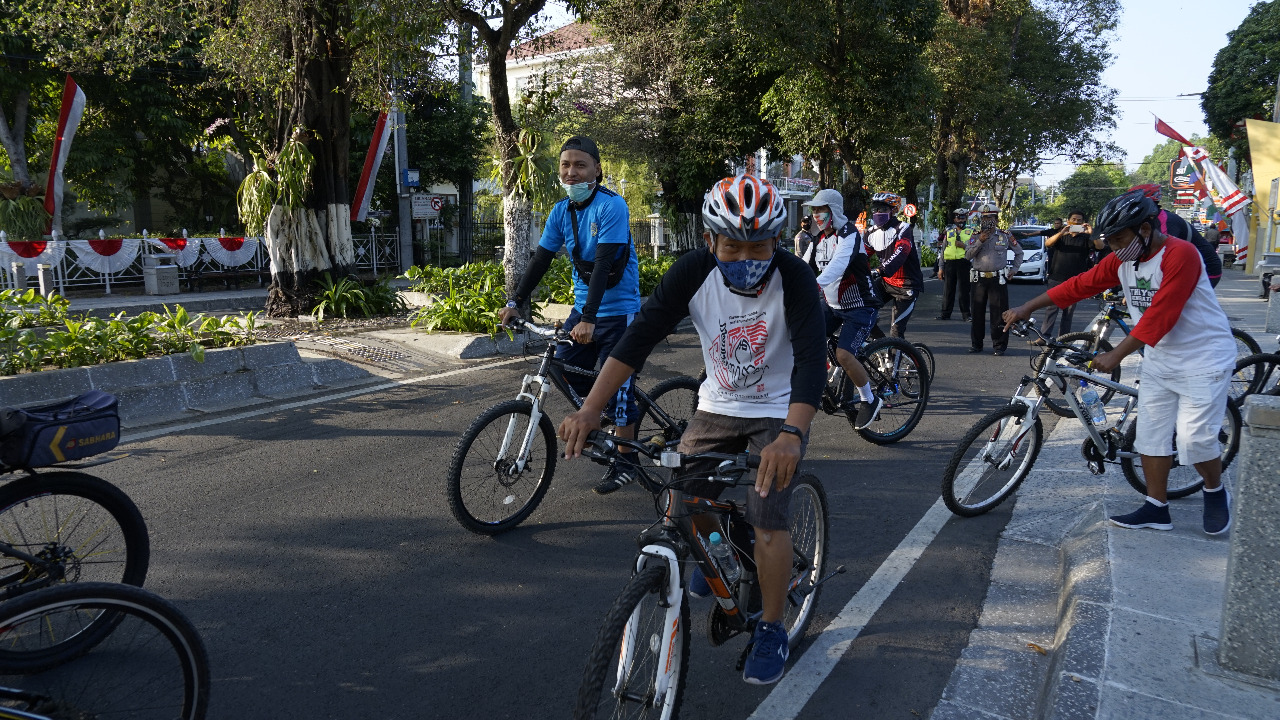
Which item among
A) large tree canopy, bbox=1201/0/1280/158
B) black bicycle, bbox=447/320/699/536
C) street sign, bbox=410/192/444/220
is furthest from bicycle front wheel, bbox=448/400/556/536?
large tree canopy, bbox=1201/0/1280/158

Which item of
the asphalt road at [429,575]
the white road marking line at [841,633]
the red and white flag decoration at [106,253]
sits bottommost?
the white road marking line at [841,633]

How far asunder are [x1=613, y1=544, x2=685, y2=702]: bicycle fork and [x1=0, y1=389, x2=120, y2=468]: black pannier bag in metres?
1.82

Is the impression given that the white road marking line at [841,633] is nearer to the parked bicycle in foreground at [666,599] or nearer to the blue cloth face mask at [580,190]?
the parked bicycle in foreground at [666,599]

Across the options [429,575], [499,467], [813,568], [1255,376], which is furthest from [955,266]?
[429,575]

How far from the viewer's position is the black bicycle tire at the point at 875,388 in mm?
7020

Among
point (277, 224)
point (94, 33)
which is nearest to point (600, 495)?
point (277, 224)

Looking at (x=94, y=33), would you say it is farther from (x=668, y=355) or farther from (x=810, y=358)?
(x=810, y=358)

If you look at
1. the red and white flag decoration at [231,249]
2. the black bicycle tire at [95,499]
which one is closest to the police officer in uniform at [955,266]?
the black bicycle tire at [95,499]

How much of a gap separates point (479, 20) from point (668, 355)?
18.0ft

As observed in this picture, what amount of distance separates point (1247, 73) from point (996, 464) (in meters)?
49.0

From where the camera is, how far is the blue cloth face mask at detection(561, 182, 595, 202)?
516 cm

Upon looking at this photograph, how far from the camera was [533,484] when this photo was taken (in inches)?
201

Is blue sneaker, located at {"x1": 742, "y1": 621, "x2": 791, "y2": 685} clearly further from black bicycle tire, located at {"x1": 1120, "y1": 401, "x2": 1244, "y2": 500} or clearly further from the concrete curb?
the concrete curb

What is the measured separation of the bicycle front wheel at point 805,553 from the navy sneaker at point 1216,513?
7.74 ft
